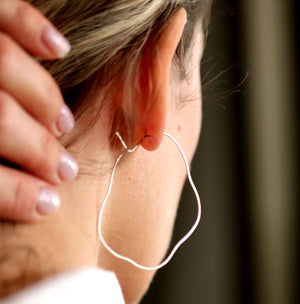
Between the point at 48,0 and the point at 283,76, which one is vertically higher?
the point at 48,0

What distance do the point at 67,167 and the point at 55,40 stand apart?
0.13 metres

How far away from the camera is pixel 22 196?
1.76 feet

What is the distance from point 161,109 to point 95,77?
9cm

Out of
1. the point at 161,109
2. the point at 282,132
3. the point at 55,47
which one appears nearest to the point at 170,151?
the point at 161,109

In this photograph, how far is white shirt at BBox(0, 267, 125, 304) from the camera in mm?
466

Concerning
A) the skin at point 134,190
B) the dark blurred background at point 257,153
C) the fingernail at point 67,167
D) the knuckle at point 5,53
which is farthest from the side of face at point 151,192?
the dark blurred background at point 257,153

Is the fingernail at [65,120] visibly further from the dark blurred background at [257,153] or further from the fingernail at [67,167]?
the dark blurred background at [257,153]

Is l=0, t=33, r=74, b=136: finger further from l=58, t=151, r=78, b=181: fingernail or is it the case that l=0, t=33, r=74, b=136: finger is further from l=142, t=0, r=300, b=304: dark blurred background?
l=142, t=0, r=300, b=304: dark blurred background

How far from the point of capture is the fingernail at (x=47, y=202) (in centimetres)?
55

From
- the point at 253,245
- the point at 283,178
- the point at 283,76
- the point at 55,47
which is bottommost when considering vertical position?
the point at 253,245

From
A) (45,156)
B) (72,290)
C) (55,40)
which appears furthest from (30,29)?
(72,290)

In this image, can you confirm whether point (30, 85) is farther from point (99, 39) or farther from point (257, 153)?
point (257, 153)

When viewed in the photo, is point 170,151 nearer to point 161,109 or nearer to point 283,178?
point 161,109

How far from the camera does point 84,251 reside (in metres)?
0.60
